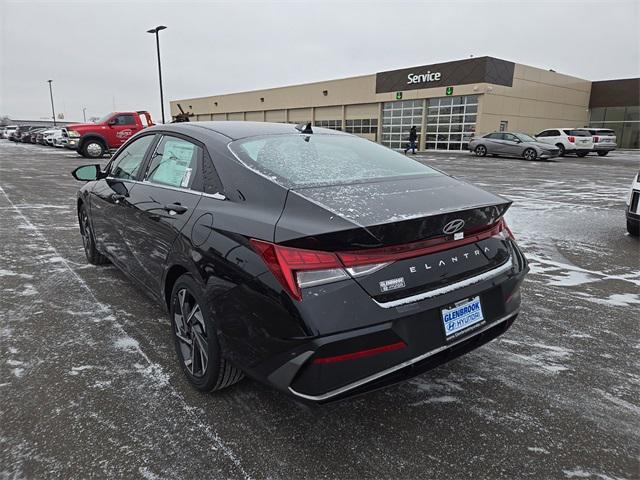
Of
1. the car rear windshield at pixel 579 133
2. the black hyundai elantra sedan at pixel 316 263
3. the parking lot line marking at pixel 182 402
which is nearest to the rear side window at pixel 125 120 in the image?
the parking lot line marking at pixel 182 402

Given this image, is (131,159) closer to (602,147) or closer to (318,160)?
(318,160)

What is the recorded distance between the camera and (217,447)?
2.18 metres

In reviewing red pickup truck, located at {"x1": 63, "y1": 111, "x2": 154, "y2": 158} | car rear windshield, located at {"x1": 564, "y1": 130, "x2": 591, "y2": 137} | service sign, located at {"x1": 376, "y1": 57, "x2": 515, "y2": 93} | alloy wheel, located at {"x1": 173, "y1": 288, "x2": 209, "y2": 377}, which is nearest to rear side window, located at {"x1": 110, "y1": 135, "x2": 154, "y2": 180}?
alloy wheel, located at {"x1": 173, "y1": 288, "x2": 209, "y2": 377}

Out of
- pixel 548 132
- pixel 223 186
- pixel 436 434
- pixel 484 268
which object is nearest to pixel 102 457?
pixel 223 186

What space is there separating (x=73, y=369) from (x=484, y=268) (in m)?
2.57

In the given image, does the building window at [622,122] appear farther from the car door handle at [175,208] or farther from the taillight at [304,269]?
the taillight at [304,269]

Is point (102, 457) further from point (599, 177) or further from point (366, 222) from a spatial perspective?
point (599, 177)

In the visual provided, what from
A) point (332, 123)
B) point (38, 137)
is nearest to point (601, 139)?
point (332, 123)

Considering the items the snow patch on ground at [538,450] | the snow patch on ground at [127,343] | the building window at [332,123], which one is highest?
the building window at [332,123]

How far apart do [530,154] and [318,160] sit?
75.5 ft

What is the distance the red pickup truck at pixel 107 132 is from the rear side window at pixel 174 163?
61.7 ft

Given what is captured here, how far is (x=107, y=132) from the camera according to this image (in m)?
20.6

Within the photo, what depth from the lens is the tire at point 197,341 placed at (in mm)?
2408

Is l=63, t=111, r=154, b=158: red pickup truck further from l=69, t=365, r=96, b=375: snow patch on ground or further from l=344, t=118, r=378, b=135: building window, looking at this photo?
l=344, t=118, r=378, b=135: building window
